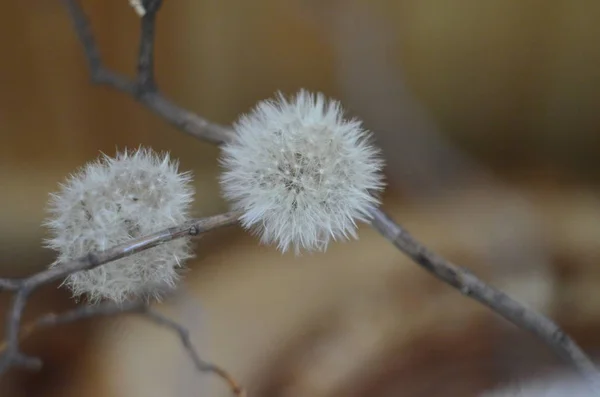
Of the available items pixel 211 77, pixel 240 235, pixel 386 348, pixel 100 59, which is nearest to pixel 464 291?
pixel 386 348

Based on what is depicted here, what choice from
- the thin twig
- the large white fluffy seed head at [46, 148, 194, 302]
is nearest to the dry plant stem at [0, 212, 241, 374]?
the large white fluffy seed head at [46, 148, 194, 302]

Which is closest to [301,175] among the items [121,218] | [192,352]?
[121,218]

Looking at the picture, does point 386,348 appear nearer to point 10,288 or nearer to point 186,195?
point 186,195

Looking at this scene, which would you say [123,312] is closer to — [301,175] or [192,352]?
[192,352]

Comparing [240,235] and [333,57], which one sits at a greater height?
[333,57]

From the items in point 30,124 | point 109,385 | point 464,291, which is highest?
point 30,124

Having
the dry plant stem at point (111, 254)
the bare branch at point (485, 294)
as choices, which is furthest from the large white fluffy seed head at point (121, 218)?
the bare branch at point (485, 294)

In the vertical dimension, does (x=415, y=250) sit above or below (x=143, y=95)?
below
